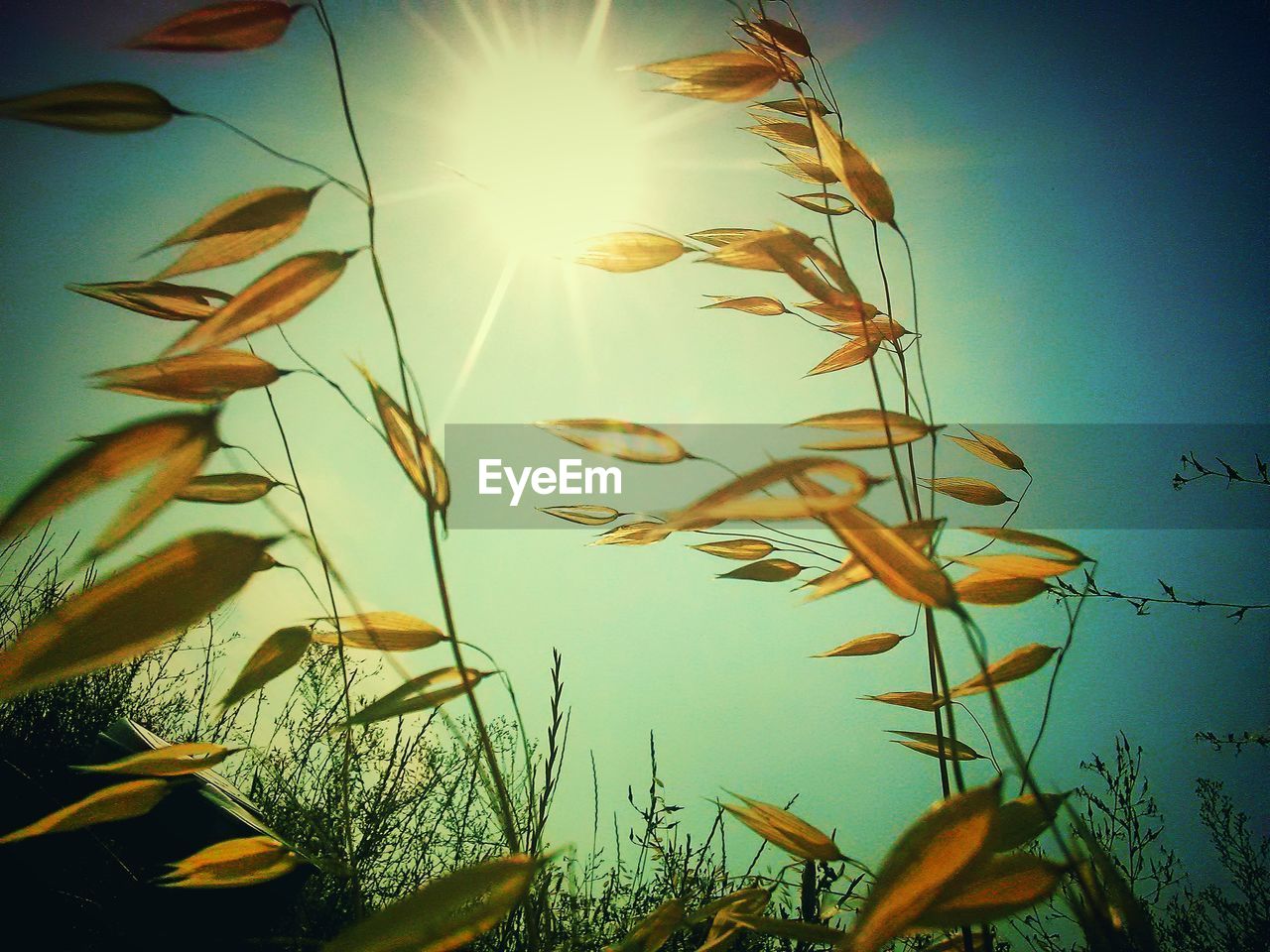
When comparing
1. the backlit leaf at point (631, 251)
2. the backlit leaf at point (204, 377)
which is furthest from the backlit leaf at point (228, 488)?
the backlit leaf at point (631, 251)

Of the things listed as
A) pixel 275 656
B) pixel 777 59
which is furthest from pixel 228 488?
pixel 777 59

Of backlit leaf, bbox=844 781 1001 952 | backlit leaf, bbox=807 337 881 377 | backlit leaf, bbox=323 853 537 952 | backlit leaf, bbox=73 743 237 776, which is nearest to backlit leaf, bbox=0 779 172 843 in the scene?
backlit leaf, bbox=73 743 237 776

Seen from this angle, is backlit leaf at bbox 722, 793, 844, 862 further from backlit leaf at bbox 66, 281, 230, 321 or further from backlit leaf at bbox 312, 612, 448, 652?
backlit leaf at bbox 66, 281, 230, 321

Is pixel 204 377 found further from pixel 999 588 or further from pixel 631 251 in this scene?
pixel 999 588

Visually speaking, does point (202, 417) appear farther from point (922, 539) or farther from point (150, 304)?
point (922, 539)

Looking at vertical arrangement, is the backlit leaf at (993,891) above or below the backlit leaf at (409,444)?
below

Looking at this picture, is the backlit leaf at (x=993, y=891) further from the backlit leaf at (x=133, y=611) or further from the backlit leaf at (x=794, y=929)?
the backlit leaf at (x=133, y=611)
